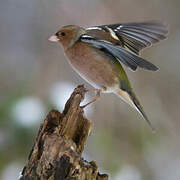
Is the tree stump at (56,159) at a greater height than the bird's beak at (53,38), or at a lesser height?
lesser

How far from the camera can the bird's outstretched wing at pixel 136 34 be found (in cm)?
384

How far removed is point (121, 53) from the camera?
11.6ft

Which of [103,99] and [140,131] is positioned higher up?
[103,99]

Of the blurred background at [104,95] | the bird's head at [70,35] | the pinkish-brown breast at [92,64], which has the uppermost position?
the bird's head at [70,35]

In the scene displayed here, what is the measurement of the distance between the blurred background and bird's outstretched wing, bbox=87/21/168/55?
3.71 feet

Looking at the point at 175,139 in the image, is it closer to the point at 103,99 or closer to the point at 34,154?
the point at 103,99

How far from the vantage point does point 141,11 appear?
668 centimetres

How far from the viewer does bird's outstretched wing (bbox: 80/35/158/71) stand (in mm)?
3290

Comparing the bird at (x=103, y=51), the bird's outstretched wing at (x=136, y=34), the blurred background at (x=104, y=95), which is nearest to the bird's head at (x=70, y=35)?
the bird at (x=103, y=51)

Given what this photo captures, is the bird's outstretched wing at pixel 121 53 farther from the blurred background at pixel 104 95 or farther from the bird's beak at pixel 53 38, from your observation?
the blurred background at pixel 104 95

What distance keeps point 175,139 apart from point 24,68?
2.59 meters

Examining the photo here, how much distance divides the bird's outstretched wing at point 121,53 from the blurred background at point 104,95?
1.22 m

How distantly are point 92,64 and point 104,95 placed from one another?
2200mm

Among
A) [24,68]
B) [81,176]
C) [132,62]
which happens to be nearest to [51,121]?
[81,176]
